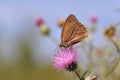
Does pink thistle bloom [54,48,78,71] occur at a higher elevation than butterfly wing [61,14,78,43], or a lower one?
lower

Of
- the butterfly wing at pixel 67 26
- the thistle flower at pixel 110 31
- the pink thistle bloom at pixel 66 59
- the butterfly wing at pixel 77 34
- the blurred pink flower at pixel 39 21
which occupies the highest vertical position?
the butterfly wing at pixel 67 26

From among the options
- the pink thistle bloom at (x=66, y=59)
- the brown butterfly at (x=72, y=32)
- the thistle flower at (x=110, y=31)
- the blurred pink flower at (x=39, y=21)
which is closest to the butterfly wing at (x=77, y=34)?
the brown butterfly at (x=72, y=32)

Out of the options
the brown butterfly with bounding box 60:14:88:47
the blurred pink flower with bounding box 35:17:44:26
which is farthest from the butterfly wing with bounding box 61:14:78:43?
the blurred pink flower with bounding box 35:17:44:26

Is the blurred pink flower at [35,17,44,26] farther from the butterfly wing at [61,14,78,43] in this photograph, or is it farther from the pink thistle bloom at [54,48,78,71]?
the butterfly wing at [61,14,78,43]

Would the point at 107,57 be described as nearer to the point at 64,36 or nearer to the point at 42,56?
the point at 64,36

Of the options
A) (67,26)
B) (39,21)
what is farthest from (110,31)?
(67,26)

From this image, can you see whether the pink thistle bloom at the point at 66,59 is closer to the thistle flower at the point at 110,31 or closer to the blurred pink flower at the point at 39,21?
the thistle flower at the point at 110,31
